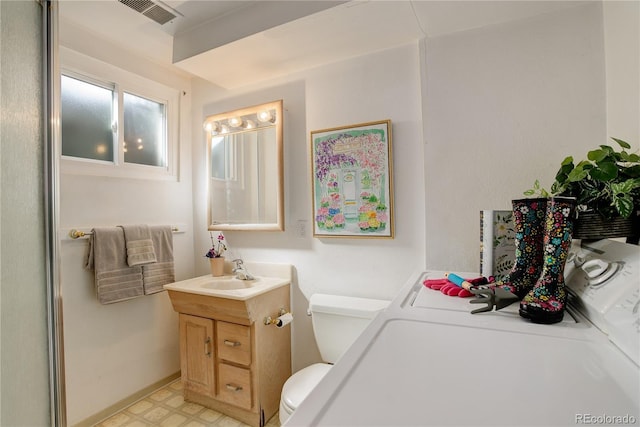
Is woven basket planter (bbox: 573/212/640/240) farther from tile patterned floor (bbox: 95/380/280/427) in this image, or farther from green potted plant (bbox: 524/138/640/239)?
tile patterned floor (bbox: 95/380/280/427)

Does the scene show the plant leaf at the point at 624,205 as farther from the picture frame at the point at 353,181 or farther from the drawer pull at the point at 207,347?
the drawer pull at the point at 207,347

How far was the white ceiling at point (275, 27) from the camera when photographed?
1301 millimetres

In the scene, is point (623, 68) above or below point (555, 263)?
above

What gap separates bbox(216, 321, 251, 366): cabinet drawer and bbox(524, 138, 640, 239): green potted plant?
5.09ft

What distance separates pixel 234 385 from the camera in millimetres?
1697

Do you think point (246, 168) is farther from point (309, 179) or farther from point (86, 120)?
point (86, 120)

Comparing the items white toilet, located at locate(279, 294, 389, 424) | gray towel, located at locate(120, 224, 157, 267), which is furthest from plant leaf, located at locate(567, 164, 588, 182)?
gray towel, located at locate(120, 224, 157, 267)

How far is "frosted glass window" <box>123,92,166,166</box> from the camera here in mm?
1986

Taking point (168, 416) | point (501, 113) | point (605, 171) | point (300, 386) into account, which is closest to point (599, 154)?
point (605, 171)

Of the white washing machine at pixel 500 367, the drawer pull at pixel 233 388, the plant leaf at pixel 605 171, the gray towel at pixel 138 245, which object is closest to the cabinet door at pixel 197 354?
the drawer pull at pixel 233 388

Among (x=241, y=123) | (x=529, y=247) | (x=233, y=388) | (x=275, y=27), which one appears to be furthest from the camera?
(x=241, y=123)

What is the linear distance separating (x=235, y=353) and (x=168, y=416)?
58cm

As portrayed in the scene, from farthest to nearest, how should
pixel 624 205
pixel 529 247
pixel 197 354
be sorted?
1. pixel 197 354
2. pixel 529 247
3. pixel 624 205

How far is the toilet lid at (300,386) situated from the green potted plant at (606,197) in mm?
1125
